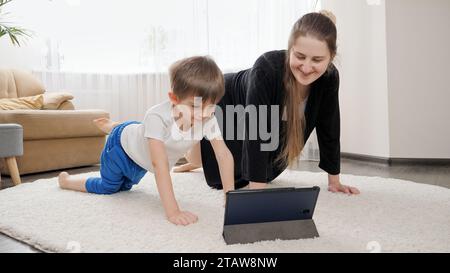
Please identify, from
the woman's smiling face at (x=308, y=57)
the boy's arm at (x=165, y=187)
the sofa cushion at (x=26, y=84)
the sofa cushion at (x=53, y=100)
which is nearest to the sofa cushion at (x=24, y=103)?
the sofa cushion at (x=53, y=100)

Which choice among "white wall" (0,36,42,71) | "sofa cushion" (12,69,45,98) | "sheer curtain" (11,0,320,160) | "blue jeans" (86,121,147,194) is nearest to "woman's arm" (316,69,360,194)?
"blue jeans" (86,121,147,194)

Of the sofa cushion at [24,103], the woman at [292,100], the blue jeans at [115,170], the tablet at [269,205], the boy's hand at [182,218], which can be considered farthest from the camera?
the sofa cushion at [24,103]

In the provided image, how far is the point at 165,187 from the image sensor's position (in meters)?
1.03

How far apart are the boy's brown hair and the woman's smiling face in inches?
9.4

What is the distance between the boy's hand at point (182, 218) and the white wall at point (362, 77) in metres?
1.77

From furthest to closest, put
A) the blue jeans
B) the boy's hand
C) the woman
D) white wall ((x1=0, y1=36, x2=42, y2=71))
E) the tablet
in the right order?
white wall ((x1=0, y1=36, x2=42, y2=71)) → the blue jeans → the woman → the boy's hand → the tablet

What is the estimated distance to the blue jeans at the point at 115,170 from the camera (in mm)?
1316

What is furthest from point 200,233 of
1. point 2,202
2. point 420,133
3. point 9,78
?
point 9,78

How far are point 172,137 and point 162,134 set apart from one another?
0.24 ft

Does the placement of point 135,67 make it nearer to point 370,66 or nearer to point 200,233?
point 370,66

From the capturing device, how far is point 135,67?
3096 millimetres

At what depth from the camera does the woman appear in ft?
3.59

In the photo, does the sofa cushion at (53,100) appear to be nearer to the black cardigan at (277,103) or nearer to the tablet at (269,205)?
the black cardigan at (277,103)

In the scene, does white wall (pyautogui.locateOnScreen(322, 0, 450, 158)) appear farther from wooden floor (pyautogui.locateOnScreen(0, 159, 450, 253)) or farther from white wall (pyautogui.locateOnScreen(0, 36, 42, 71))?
white wall (pyautogui.locateOnScreen(0, 36, 42, 71))
